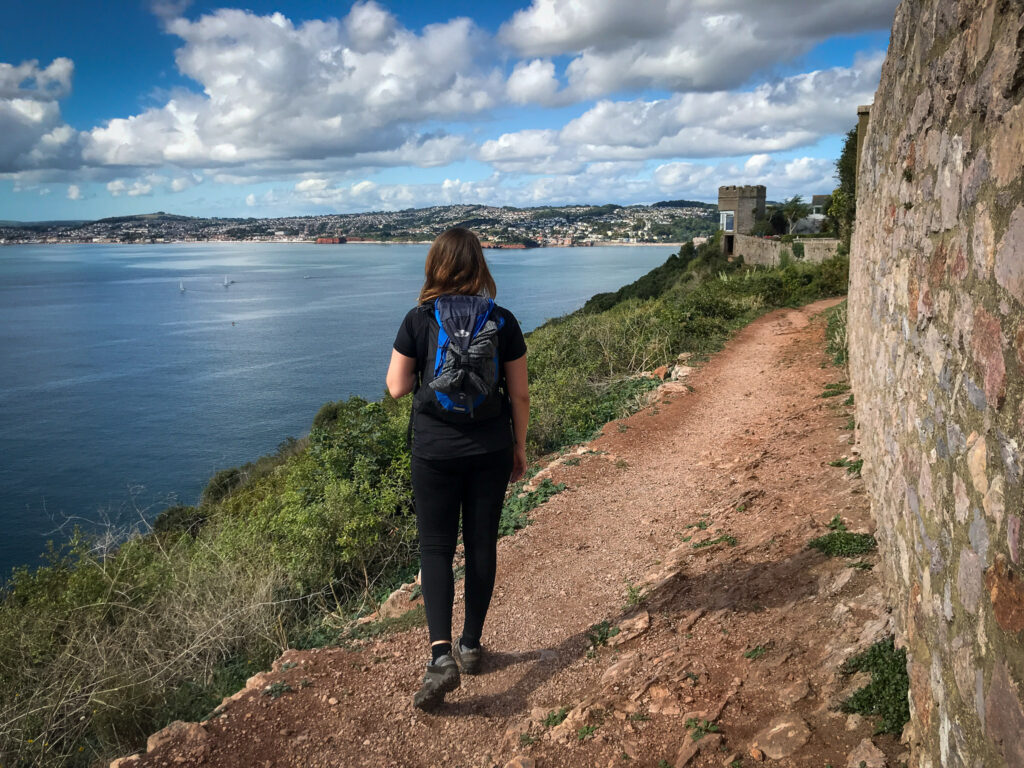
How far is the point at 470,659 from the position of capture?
3.41 metres

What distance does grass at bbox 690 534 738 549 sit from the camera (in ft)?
14.7

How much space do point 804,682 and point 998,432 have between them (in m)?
1.60

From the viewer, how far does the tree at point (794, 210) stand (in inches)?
1507

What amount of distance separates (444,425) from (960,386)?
1.74 m

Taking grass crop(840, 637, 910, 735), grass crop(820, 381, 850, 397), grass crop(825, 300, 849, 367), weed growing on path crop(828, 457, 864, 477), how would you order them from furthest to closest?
1. grass crop(825, 300, 849, 367)
2. grass crop(820, 381, 850, 397)
3. weed growing on path crop(828, 457, 864, 477)
4. grass crop(840, 637, 910, 735)

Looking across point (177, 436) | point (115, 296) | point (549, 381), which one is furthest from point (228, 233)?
point (549, 381)

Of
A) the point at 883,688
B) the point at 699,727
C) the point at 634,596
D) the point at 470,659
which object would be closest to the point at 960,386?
the point at 883,688

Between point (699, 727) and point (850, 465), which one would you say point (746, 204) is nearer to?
point (850, 465)

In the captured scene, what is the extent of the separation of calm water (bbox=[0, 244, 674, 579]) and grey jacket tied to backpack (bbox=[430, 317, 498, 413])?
553 cm

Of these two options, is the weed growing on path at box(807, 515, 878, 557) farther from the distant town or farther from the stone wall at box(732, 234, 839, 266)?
the distant town

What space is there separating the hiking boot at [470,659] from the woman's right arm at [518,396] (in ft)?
2.91

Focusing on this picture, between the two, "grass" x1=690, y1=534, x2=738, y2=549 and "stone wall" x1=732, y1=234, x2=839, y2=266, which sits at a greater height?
"stone wall" x1=732, y1=234, x2=839, y2=266

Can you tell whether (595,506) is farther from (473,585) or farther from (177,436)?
(177,436)

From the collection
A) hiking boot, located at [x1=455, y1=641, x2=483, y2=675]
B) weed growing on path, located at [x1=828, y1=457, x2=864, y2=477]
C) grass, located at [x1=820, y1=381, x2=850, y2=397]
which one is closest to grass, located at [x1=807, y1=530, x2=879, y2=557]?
weed growing on path, located at [x1=828, y1=457, x2=864, y2=477]
